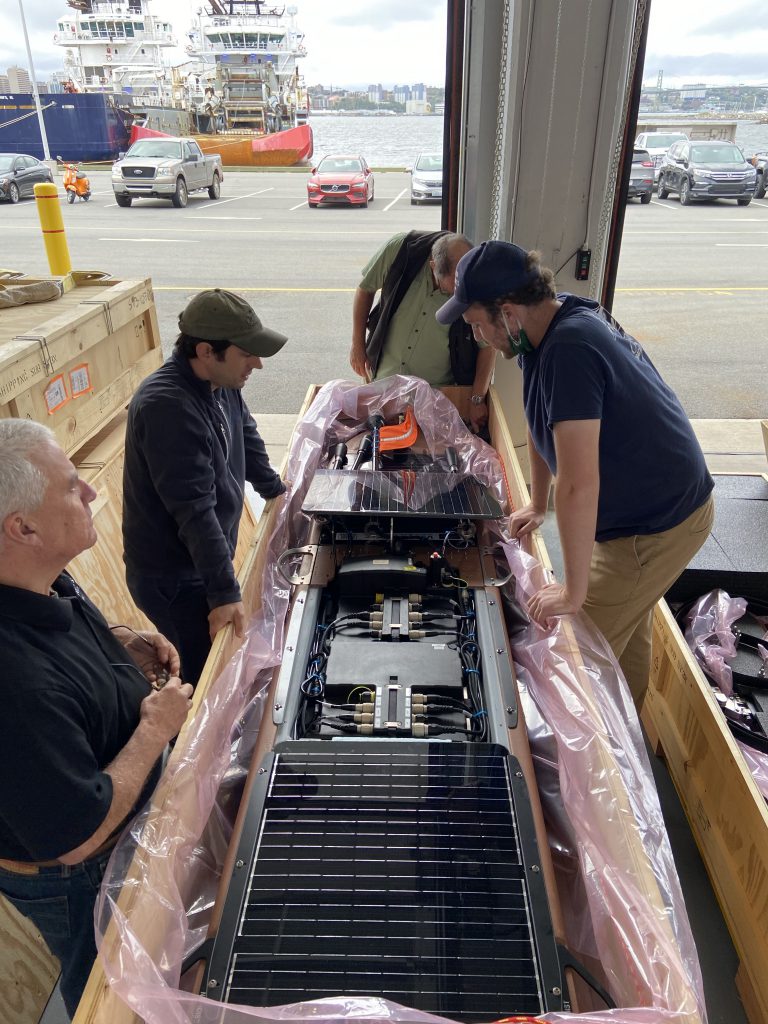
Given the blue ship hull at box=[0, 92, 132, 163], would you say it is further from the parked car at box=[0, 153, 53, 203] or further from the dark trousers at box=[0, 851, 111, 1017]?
the dark trousers at box=[0, 851, 111, 1017]

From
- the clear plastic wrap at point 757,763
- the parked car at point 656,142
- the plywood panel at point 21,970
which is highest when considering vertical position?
the parked car at point 656,142

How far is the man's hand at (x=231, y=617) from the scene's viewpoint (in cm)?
175

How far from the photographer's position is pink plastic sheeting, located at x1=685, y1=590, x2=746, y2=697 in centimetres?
229

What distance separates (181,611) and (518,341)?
3.98 ft

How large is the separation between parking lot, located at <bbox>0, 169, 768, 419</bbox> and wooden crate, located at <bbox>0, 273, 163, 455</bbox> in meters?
1.80

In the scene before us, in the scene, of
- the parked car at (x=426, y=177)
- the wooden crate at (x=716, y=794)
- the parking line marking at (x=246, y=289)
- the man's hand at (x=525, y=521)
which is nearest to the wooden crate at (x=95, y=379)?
the man's hand at (x=525, y=521)

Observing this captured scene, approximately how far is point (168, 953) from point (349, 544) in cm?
119

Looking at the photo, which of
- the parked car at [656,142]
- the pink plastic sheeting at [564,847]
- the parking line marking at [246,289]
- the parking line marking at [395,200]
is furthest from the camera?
the parked car at [656,142]

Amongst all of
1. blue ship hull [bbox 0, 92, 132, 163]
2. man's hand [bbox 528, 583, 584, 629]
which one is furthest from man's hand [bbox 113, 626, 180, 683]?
blue ship hull [bbox 0, 92, 132, 163]

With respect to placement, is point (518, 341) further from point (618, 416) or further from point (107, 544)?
point (107, 544)

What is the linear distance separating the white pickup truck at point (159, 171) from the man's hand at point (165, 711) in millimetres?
13283

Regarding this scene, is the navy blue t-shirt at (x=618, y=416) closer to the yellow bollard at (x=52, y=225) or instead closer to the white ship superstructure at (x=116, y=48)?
the yellow bollard at (x=52, y=225)

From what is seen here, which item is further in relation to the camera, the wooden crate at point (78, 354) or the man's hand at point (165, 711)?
the wooden crate at point (78, 354)

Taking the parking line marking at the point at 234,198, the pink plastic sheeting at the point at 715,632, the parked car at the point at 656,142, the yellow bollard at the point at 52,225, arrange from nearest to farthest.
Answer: the pink plastic sheeting at the point at 715,632
the yellow bollard at the point at 52,225
the parking line marking at the point at 234,198
the parked car at the point at 656,142
